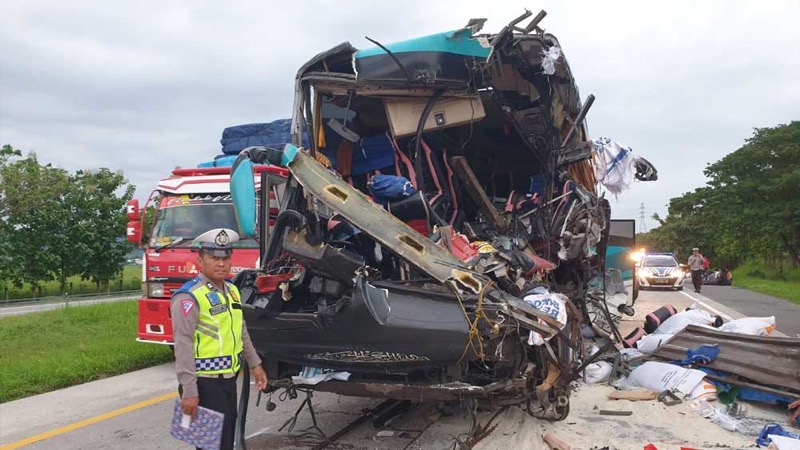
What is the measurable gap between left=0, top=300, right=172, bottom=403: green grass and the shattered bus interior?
4.23 metres

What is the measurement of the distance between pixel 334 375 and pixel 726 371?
374cm

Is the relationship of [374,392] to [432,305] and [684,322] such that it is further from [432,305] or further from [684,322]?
[684,322]

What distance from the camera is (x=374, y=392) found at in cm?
406

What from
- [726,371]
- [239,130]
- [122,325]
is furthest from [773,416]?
[122,325]

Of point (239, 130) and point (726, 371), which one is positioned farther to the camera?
point (239, 130)

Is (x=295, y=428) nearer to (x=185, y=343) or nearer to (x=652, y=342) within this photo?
(x=185, y=343)

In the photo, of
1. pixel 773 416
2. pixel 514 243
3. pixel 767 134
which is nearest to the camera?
pixel 773 416

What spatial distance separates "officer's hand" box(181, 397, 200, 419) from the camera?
10.6 ft

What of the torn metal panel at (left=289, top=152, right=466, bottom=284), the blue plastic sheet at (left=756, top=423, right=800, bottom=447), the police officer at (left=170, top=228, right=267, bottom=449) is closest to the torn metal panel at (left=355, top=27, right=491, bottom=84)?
the torn metal panel at (left=289, top=152, right=466, bottom=284)

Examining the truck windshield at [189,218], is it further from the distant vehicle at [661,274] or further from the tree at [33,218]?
the tree at [33,218]

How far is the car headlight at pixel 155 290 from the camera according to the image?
25.0 ft

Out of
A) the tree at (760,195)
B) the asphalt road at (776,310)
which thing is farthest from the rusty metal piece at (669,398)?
the tree at (760,195)

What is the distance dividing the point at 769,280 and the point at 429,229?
31.9m

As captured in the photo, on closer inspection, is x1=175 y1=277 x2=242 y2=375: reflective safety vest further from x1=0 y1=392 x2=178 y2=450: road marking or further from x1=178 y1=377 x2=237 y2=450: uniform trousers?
x1=0 y1=392 x2=178 y2=450: road marking
